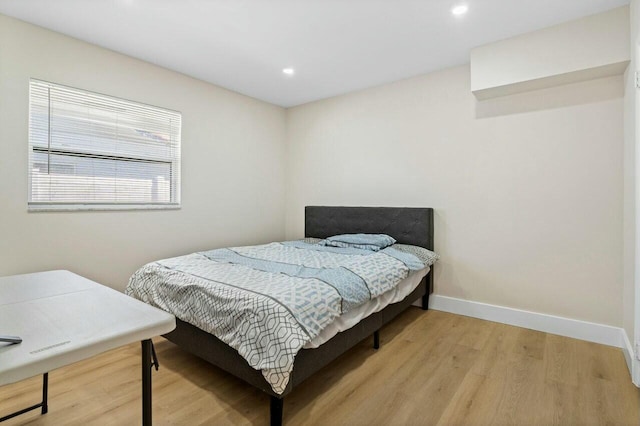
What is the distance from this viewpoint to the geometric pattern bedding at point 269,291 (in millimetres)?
1535

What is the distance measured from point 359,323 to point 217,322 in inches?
37.1

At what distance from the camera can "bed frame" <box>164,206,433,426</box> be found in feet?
5.46

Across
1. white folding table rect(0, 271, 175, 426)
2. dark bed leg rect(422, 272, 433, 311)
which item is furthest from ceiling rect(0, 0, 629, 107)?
dark bed leg rect(422, 272, 433, 311)

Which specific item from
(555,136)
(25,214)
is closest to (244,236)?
(25,214)

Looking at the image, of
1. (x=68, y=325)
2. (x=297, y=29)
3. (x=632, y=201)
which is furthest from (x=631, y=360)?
(x=297, y=29)

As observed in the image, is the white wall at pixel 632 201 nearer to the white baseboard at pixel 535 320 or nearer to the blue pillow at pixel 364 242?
the white baseboard at pixel 535 320

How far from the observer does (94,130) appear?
2.90 metres

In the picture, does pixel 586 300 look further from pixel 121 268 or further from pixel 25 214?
pixel 25 214

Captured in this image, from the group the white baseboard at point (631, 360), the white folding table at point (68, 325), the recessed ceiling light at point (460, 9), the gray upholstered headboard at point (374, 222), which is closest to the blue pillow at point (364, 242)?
the gray upholstered headboard at point (374, 222)

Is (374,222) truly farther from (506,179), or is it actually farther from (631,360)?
(631,360)

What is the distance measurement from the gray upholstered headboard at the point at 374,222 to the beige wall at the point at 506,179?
179 millimetres

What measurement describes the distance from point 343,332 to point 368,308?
0.29 metres

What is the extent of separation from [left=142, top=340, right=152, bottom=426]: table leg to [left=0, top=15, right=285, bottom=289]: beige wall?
86.6 inches

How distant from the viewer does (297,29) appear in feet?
8.55
